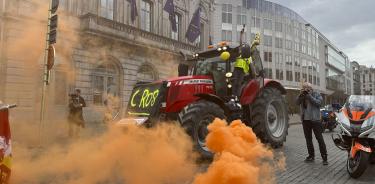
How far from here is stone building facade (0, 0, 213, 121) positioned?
9.66 m

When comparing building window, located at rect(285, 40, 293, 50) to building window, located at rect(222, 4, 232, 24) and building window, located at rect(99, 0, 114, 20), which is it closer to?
building window, located at rect(222, 4, 232, 24)

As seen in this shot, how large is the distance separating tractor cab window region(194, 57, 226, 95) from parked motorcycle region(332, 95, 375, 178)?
2597 mm

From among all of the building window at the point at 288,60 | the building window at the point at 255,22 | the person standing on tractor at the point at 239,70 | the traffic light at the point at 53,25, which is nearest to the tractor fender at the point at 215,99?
the person standing on tractor at the point at 239,70

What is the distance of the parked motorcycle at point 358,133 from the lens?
5.58 meters

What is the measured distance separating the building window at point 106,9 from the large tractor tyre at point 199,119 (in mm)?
10808

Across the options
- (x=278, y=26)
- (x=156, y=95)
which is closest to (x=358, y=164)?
(x=156, y=95)

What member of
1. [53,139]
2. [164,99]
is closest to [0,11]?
[53,139]

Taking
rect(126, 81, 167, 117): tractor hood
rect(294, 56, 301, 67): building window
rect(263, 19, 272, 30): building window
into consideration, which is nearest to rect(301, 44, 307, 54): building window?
rect(294, 56, 301, 67): building window

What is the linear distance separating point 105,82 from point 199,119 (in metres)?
8.08

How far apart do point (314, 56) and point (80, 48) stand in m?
64.7

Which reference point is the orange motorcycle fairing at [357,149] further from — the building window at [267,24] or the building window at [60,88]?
the building window at [267,24]

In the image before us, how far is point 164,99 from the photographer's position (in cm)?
711

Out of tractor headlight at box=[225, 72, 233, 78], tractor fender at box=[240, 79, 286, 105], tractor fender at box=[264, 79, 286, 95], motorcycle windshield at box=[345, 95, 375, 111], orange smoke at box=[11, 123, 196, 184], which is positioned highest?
tractor headlight at box=[225, 72, 233, 78]

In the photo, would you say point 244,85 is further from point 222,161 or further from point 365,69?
point 365,69
